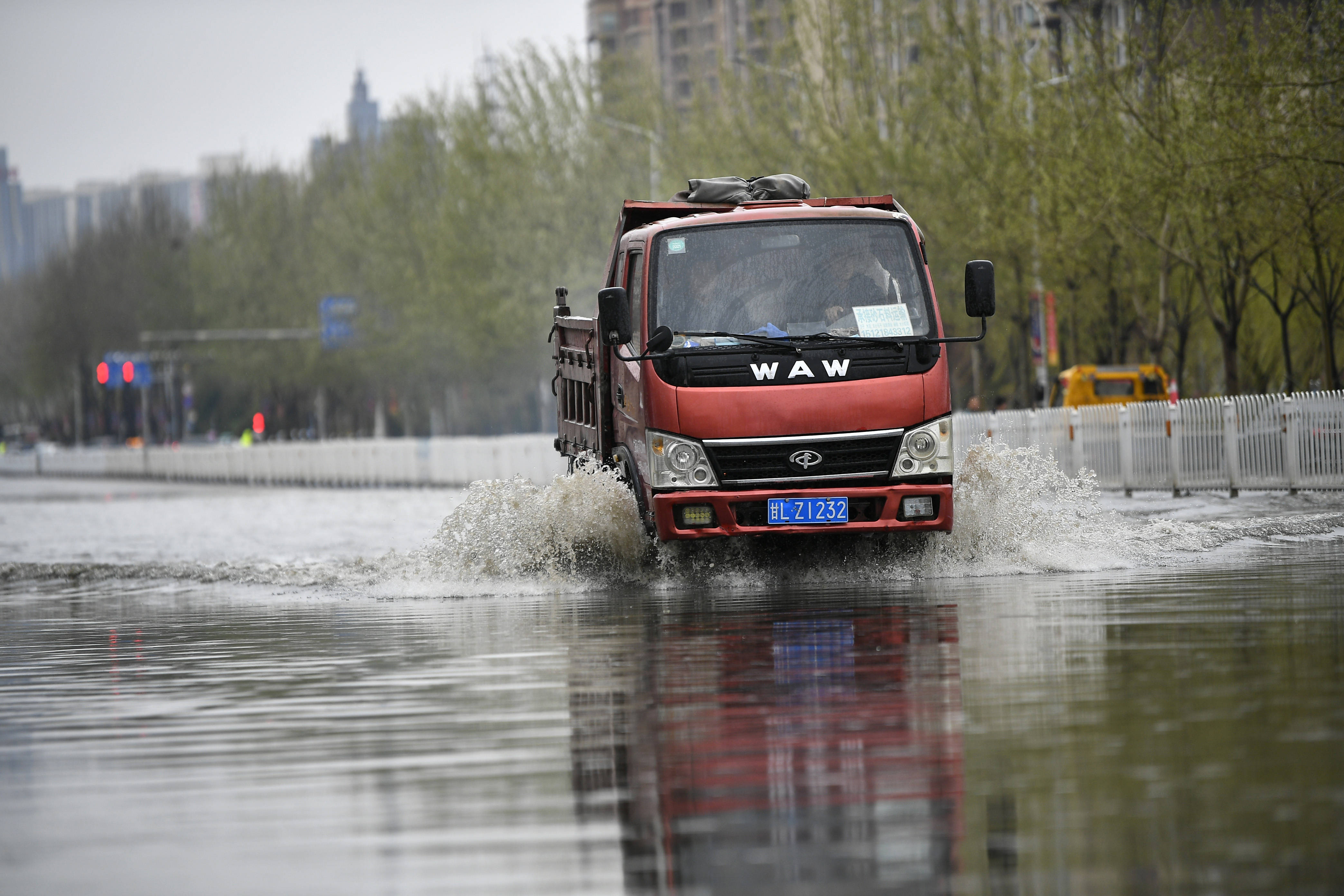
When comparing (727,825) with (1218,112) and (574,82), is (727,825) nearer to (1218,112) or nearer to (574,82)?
(1218,112)

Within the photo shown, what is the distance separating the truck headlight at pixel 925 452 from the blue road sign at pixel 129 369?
6310 cm

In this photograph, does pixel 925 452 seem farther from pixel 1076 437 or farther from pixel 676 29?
pixel 676 29

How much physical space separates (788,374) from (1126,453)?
51.6 ft

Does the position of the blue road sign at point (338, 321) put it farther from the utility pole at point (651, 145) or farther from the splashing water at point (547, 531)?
the splashing water at point (547, 531)

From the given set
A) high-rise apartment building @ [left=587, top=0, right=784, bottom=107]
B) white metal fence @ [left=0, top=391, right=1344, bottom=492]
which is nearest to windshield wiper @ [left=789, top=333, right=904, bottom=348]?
white metal fence @ [left=0, top=391, right=1344, bottom=492]

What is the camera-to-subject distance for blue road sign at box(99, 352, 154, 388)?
75438 mm

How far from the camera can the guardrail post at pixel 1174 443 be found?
88.5 ft

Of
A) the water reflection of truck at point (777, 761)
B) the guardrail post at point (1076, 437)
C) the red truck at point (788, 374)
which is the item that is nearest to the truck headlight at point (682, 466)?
the red truck at point (788, 374)

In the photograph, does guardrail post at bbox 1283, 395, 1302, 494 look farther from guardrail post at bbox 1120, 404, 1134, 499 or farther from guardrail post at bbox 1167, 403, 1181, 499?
guardrail post at bbox 1120, 404, 1134, 499

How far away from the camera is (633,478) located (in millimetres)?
14531

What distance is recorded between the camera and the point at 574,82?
213 ft

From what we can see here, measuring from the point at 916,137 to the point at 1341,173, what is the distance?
13682 mm

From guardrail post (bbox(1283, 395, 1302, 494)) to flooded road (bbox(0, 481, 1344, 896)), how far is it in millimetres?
9820

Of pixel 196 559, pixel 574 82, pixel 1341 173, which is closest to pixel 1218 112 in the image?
pixel 1341 173
